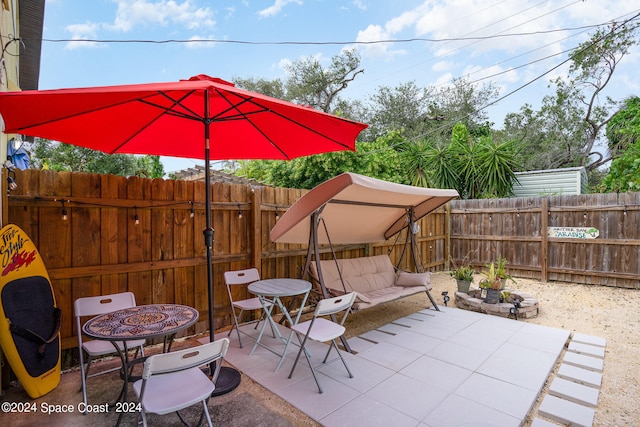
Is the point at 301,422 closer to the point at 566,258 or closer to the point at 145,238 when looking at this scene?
the point at 145,238

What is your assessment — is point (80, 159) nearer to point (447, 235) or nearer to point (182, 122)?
point (182, 122)

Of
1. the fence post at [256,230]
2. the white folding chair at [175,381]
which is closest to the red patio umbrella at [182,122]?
the white folding chair at [175,381]

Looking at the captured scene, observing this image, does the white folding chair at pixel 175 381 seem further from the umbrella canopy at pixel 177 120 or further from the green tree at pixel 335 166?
the green tree at pixel 335 166

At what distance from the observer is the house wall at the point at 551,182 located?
948 cm

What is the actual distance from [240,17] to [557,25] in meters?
8.78

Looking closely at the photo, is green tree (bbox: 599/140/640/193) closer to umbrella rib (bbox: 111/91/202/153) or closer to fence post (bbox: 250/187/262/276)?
fence post (bbox: 250/187/262/276)

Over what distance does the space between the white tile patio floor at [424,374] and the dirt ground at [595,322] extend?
20cm

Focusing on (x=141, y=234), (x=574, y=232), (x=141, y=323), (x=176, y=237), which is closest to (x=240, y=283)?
(x=176, y=237)

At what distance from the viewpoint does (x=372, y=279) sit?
5.10 meters

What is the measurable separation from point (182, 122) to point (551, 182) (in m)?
10.8

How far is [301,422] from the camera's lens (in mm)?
2355

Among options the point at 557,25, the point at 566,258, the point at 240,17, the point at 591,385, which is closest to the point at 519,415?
the point at 591,385

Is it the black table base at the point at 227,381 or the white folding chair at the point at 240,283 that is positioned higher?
the white folding chair at the point at 240,283

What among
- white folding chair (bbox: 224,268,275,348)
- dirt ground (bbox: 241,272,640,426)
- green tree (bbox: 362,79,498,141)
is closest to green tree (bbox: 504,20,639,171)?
green tree (bbox: 362,79,498,141)
